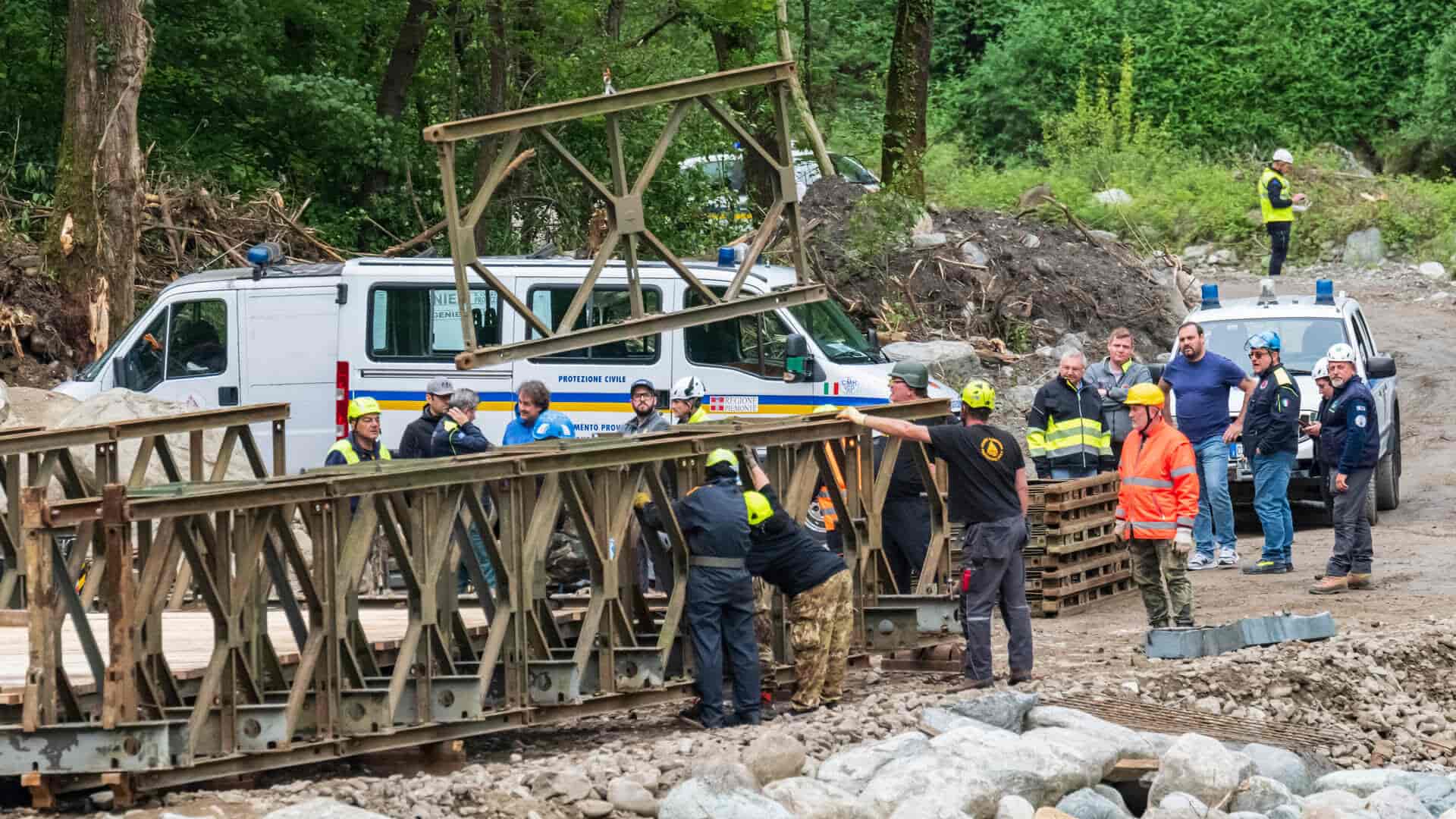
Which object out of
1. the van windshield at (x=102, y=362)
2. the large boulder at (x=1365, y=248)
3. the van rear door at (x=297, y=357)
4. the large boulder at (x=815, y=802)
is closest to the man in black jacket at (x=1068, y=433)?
the large boulder at (x=815, y=802)

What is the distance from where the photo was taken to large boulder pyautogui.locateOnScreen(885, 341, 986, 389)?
19906mm

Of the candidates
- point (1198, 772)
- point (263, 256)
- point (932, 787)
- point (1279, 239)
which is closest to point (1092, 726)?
point (1198, 772)

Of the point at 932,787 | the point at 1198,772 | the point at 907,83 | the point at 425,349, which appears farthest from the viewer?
the point at 907,83

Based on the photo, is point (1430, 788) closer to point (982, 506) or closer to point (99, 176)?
point (982, 506)

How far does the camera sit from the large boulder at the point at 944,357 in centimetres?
1991

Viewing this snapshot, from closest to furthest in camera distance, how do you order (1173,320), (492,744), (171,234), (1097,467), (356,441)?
(492,744) < (356,441) < (1097,467) < (171,234) < (1173,320)

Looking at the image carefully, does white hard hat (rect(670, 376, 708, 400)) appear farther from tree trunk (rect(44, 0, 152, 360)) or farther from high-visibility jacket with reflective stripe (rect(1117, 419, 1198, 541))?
tree trunk (rect(44, 0, 152, 360))

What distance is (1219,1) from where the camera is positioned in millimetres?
38250

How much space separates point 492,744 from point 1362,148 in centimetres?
3066

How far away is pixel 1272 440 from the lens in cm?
1409

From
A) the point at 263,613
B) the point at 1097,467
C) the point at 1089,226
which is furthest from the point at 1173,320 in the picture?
the point at 263,613

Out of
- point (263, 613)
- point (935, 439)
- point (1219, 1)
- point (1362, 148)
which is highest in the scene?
point (1219, 1)

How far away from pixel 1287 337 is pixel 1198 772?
8259mm

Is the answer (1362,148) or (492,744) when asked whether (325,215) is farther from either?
(1362,148)
